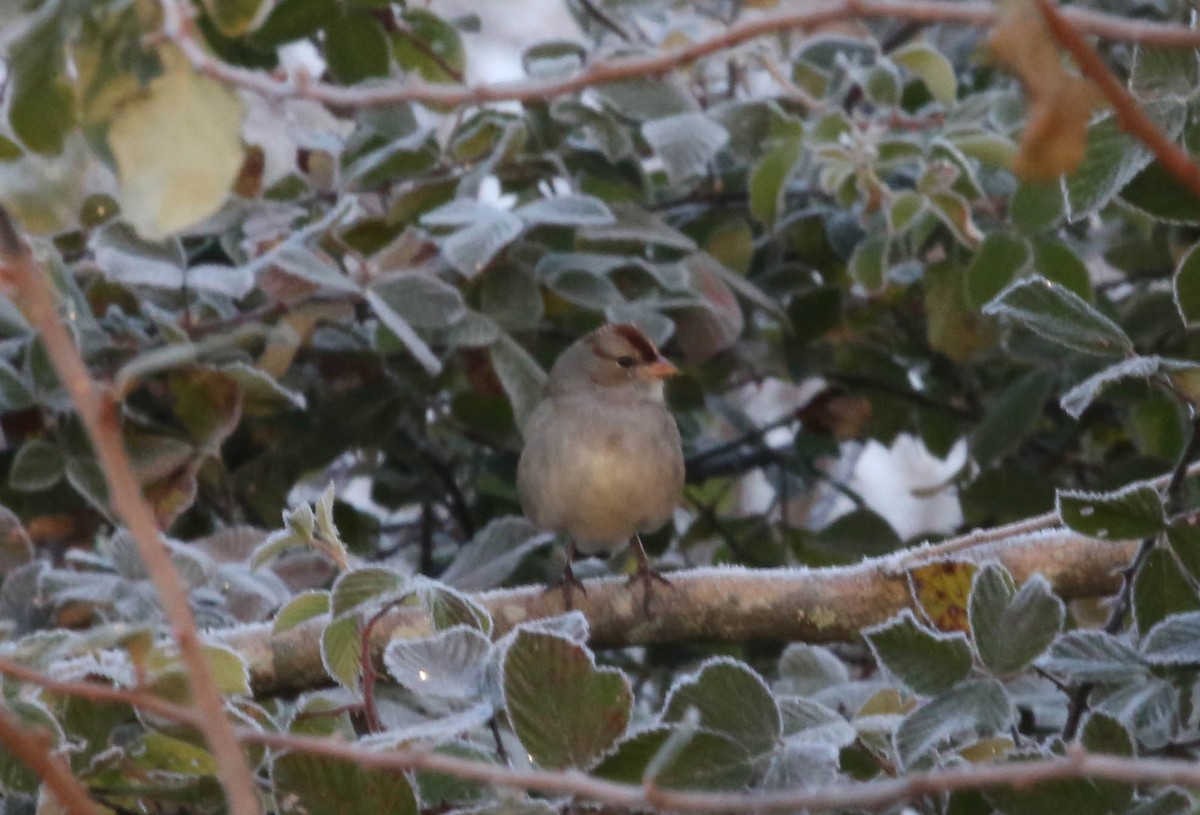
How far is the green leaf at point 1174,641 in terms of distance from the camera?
915mm

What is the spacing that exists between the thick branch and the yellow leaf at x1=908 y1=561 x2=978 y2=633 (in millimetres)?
18

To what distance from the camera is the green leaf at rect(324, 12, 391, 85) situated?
1722 millimetres

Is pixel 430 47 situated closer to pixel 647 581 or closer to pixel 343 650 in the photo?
pixel 647 581

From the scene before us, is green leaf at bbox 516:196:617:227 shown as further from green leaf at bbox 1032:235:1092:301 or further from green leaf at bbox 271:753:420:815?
green leaf at bbox 271:753:420:815

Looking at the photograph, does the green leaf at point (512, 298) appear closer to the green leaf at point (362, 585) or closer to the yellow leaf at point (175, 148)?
the green leaf at point (362, 585)

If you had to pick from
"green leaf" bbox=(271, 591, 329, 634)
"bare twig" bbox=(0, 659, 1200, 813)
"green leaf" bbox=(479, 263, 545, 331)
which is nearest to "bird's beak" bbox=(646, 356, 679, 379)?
A: "green leaf" bbox=(479, 263, 545, 331)

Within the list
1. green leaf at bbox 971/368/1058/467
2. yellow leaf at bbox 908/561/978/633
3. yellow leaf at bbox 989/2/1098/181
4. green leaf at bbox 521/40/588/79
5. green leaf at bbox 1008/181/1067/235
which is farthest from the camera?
green leaf at bbox 521/40/588/79

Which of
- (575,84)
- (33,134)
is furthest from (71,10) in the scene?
(575,84)

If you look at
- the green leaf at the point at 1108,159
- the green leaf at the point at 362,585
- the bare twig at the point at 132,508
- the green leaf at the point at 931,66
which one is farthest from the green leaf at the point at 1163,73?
the green leaf at the point at 931,66

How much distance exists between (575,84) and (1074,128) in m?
0.28

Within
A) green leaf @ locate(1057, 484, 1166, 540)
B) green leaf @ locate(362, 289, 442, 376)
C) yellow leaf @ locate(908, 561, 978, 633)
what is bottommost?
yellow leaf @ locate(908, 561, 978, 633)

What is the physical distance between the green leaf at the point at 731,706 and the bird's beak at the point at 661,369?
41.5 inches

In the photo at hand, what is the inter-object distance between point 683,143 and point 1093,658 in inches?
34.5

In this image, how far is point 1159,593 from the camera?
39.0 inches
